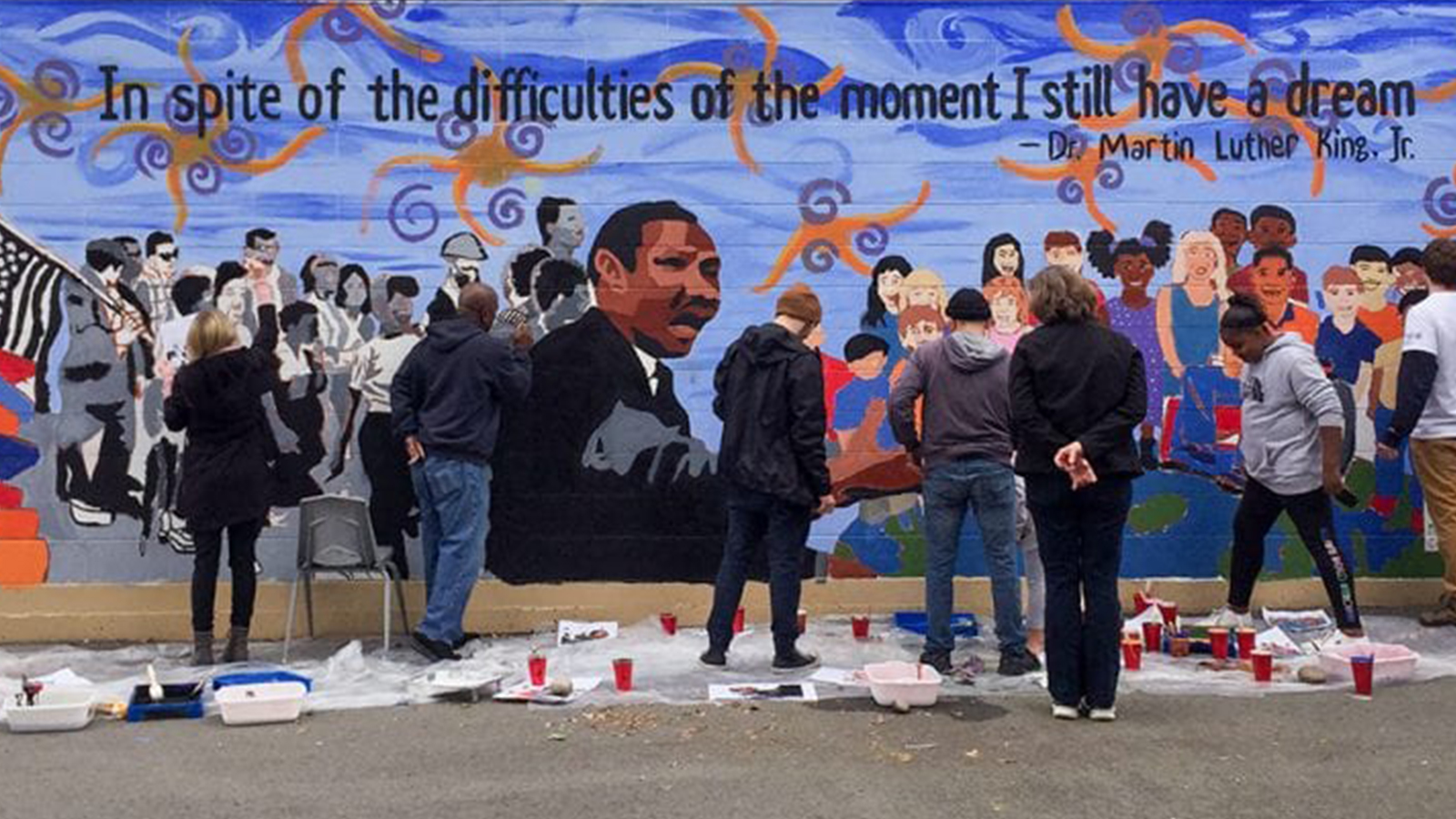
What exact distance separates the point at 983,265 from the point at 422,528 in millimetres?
3376

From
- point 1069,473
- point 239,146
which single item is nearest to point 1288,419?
point 1069,473

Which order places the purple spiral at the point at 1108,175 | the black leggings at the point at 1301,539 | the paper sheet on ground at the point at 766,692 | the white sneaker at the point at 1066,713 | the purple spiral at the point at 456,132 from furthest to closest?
the purple spiral at the point at 1108,175
the purple spiral at the point at 456,132
the black leggings at the point at 1301,539
the paper sheet on ground at the point at 766,692
the white sneaker at the point at 1066,713

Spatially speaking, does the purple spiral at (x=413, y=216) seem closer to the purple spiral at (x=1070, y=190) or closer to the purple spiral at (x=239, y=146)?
the purple spiral at (x=239, y=146)

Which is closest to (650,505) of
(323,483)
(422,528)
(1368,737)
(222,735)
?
(422,528)

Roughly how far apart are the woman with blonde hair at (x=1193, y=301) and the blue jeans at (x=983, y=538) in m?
1.76

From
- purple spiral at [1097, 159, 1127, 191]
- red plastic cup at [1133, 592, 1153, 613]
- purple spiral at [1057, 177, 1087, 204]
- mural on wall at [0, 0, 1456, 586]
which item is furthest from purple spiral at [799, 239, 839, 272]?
red plastic cup at [1133, 592, 1153, 613]

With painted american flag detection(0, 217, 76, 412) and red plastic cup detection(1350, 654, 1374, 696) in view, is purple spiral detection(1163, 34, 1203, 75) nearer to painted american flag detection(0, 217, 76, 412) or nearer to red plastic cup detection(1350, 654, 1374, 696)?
red plastic cup detection(1350, 654, 1374, 696)

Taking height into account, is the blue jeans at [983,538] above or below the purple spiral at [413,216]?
below

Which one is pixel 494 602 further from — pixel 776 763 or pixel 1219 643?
pixel 1219 643

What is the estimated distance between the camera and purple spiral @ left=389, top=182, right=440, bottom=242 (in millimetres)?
8430

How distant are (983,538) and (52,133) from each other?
540 cm

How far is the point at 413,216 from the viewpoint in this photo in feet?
27.7

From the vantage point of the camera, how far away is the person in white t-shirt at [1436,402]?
26.6ft

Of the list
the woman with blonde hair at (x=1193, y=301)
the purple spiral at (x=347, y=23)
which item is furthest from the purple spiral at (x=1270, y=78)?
the purple spiral at (x=347, y=23)
